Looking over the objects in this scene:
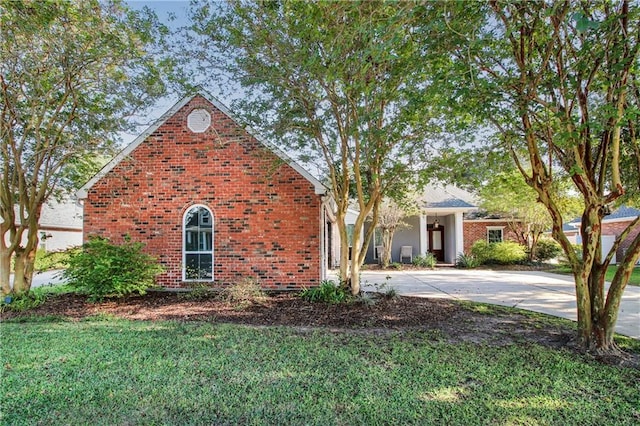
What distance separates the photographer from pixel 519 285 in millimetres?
11578

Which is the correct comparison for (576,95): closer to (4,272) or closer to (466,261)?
(4,272)

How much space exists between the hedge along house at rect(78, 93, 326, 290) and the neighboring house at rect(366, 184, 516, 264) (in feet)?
32.9

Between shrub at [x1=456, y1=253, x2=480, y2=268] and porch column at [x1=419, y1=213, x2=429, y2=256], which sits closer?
shrub at [x1=456, y1=253, x2=480, y2=268]

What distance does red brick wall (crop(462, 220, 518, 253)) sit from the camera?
19797 millimetres

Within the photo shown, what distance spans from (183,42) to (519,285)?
11.9 meters

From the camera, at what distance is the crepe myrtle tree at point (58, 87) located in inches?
271

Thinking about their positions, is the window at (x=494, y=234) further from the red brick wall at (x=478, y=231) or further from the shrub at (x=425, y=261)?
the shrub at (x=425, y=261)

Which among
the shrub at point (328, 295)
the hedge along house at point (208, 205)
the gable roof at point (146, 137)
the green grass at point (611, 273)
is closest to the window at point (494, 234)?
the green grass at point (611, 273)

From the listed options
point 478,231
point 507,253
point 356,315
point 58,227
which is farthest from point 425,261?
point 58,227

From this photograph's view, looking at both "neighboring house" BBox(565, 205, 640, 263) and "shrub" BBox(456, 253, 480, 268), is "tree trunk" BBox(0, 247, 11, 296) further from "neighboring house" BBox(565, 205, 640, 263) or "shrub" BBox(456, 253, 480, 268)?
"neighboring house" BBox(565, 205, 640, 263)

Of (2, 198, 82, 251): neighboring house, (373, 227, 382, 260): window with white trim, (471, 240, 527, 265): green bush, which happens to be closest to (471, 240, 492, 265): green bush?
(471, 240, 527, 265): green bush

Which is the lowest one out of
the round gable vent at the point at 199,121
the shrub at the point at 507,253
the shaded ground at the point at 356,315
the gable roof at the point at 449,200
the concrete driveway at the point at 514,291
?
the concrete driveway at the point at 514,291

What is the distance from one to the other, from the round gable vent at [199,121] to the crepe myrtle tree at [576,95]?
23.8ft

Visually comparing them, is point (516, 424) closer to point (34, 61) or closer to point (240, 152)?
point (240, 152)
